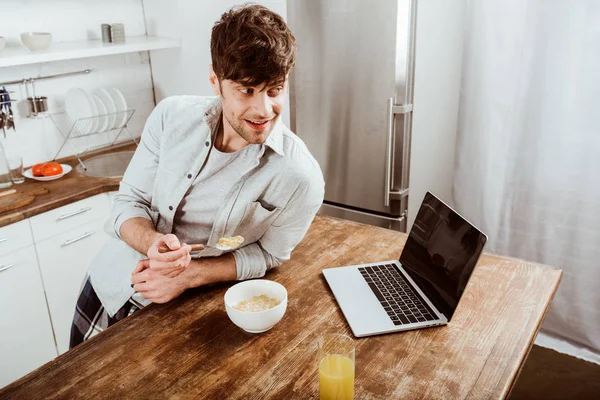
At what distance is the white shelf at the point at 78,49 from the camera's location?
245 centimetres

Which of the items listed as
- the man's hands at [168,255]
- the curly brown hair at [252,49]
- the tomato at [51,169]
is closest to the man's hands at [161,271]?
the man's hands at [168,255]

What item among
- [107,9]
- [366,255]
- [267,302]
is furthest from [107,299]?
[107,9]

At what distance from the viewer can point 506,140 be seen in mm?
2750


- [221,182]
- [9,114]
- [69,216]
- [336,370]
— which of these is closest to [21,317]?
[69,216]

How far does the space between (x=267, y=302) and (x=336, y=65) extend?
1.77 m

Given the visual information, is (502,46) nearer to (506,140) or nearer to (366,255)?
(506,140)

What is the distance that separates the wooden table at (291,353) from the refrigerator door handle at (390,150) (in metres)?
1.33

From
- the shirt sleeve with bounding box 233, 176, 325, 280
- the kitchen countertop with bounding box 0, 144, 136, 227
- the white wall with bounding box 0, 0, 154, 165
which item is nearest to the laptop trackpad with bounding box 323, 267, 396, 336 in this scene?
the shirt sleeve with bounding box 233, 176, 325, 280

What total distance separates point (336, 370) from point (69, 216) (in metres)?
1.85

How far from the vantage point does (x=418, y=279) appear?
147 cm

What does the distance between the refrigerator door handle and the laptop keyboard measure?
1.29 metres

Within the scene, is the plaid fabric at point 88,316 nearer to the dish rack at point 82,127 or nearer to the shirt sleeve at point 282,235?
the shirt sleeve at point 282,235

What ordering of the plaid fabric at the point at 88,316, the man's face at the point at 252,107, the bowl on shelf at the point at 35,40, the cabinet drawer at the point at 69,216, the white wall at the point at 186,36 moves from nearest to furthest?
the man's face at the point at 252,107 < the plaid fabric at the point at 88,316 < the cabinet drawer at the point at 69,216 < the bowl on shelf at the point at 35,40 < the white wall at the point at 186,36

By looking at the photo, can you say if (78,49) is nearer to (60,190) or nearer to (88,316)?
(60,190)
